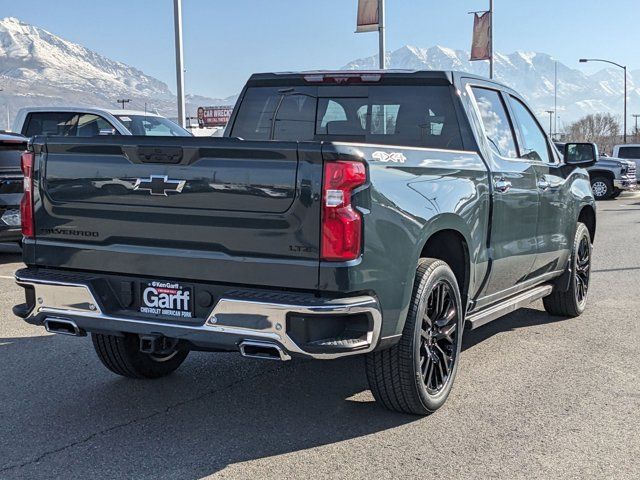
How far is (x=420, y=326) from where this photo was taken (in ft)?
13.6

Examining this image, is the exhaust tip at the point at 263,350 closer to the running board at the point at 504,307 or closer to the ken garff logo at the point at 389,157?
the ken garff logo at the point at 389,157

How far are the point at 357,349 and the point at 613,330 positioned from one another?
3668 mm

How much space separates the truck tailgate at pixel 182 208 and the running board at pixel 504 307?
1777mm

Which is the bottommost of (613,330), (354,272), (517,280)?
(613,330)

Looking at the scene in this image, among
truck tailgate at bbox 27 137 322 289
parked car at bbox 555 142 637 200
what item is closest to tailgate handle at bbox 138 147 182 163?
truck tailgate at bbox 27 137 322 289

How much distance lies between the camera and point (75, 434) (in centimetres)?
412

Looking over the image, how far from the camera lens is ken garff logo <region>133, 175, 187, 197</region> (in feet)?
12.5

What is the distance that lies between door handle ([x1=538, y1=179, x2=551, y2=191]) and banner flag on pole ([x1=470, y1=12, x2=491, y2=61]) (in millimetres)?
22869

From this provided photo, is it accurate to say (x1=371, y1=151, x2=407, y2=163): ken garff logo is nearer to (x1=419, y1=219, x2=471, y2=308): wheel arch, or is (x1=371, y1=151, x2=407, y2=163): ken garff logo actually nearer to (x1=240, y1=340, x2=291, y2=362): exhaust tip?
(x1=419, y1=219, x2=471, y2=308): wheel arch

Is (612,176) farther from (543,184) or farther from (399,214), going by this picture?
(399,214)

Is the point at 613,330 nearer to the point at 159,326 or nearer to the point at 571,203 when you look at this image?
the point at 571,203

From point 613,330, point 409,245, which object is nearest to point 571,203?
point 613,330

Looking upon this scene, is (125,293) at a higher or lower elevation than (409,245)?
lower

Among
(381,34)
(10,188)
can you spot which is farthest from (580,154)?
(381,34)
